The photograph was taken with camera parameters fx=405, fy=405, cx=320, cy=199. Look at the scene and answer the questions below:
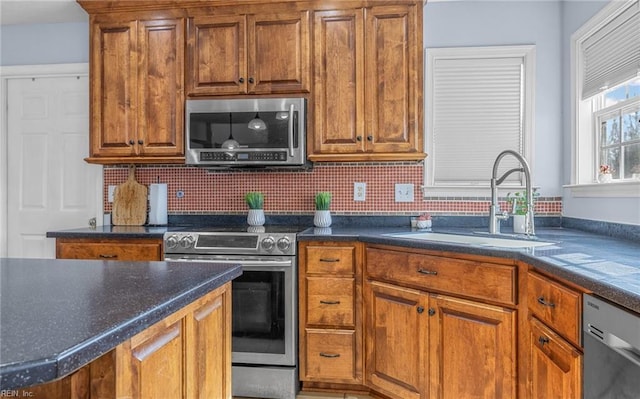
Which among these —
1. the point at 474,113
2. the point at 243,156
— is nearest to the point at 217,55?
the point at 243,156

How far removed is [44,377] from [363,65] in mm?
2354

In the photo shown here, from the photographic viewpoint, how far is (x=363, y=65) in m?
2.53

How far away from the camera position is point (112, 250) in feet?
7.89

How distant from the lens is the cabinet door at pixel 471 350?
5.47 ft

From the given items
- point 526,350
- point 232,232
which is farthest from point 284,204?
point 526,350

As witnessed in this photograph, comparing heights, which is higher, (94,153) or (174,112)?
(174,112)

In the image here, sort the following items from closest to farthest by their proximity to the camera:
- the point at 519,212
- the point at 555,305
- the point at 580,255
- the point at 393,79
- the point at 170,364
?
the point at 170,364 < the point at 555,305 < the point at 580,255 < the point at 519,212 < the point at 393,79

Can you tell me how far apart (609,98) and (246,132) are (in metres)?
2.08

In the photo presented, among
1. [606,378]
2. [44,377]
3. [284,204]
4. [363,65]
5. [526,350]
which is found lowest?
[526,350]

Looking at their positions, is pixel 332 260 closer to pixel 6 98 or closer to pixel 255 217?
pixel 255 217

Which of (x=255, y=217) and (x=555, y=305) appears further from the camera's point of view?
(x=255, y=217)

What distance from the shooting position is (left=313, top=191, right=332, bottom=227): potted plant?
2.66 meters

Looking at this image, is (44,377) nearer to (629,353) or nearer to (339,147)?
(629,353)

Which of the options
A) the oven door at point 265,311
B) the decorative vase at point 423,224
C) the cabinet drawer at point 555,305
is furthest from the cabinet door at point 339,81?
the cabinet drawer at point 555,305
